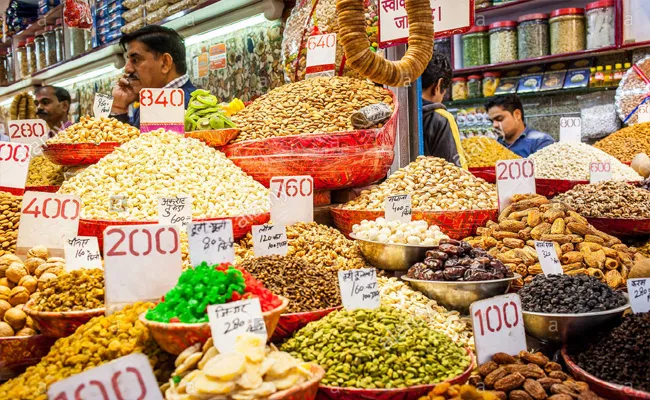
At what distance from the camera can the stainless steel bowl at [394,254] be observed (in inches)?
71.9

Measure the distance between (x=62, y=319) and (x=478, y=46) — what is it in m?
4.68

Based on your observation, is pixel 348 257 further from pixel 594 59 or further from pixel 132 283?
pixel 594 59

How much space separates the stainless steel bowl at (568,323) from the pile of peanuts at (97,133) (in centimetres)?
165

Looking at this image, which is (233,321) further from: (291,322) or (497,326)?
(497,326)

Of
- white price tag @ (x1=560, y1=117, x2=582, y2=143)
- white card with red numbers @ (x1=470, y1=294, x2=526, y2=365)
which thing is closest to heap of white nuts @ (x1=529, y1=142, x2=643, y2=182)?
white price tag @ (x1=560, y1=117, x2=582, y2=143)

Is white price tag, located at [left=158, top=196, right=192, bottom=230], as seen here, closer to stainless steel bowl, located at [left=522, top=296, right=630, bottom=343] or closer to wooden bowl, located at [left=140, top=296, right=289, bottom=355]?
wooden bowl, located at [left=140, top=296, right=289, bottom=355]

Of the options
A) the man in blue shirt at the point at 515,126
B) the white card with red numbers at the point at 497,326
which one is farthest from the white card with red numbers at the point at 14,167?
the man in blue shirt at the point at 515,126

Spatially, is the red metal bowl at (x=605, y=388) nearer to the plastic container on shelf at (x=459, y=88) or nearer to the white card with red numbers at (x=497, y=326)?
the white card with red numbers at (x=497, y=326)

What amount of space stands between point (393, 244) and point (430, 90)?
7.15 ft

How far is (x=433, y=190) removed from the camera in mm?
2205

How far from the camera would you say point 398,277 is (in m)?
1.92

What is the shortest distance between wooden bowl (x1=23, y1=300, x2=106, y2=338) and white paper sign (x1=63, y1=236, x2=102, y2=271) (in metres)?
0.26

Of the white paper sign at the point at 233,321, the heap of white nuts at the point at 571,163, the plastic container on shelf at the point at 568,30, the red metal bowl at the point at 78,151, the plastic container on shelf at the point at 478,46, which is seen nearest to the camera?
the white paper sign at the point at 233,321

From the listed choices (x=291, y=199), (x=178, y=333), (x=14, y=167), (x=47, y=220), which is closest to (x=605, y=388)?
(x=178, y=333)
